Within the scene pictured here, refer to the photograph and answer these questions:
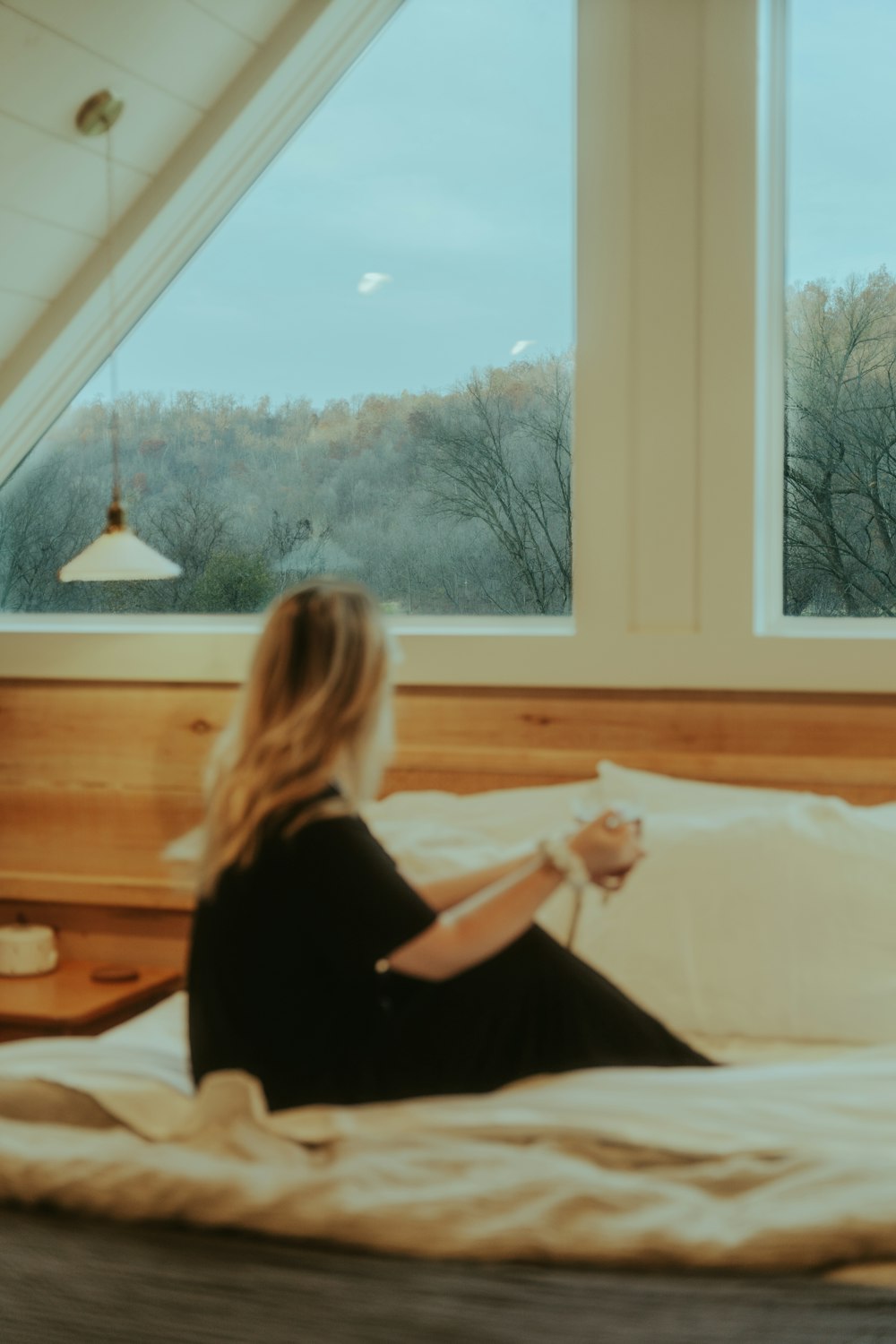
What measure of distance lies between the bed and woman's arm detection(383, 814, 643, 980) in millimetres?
191

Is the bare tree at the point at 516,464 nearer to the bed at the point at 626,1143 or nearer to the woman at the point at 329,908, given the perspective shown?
the bed at the point at 626,1143

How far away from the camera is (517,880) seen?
1695 mm

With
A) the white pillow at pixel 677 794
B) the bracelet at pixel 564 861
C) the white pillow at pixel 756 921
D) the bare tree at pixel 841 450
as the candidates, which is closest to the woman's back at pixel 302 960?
the bracelet at pixel 564 861

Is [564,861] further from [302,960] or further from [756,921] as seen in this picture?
[756,921]

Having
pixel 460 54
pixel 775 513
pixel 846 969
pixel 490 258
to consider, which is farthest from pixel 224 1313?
pixel 460 54

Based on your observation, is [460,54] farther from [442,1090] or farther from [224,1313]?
[224,1313]

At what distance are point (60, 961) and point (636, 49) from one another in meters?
2.25

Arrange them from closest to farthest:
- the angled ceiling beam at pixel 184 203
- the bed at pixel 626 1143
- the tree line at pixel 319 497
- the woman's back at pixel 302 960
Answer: the bed at pixel 626 1143, the woman's back at pixel 302 960, the angled ceiling beam at pixel 184 203, the tree line at pixel 319 497

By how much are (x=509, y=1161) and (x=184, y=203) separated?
7.22 feet

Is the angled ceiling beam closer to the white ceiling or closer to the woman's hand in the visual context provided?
the white ceiling

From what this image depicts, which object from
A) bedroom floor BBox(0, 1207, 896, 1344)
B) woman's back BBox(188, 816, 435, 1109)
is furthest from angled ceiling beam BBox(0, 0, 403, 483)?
bedroom floor BBox(0, 1207, 896, 1344)

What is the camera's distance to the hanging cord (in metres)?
2.78

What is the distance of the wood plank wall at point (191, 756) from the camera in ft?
8.62

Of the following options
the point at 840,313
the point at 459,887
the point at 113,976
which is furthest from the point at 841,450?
the point at 113,976
